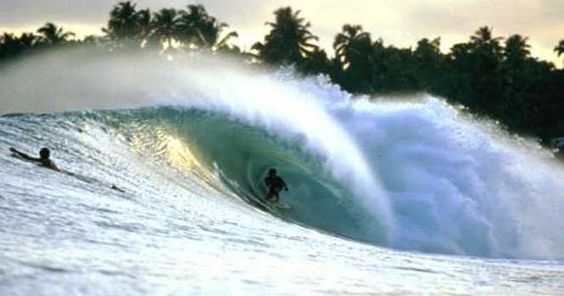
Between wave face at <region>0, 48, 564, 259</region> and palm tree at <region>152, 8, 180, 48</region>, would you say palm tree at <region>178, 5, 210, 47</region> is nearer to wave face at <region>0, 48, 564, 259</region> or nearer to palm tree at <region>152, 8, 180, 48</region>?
palm tree at <region>152, 8, 180, 48</region>

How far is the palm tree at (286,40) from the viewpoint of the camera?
196 ft

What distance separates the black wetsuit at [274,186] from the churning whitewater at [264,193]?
0.24 meters

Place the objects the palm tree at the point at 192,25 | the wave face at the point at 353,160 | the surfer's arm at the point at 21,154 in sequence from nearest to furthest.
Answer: the surfer's arm at the point at 21,154, the wave face at the point at 353,160, the palm tree at the point at 192,25

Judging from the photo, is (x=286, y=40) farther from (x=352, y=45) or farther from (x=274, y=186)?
(x=274, y=186)

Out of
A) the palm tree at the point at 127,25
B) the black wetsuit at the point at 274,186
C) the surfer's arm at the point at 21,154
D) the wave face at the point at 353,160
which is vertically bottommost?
the surfer's arm at the point at 21,154

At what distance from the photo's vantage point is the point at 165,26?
60625mm

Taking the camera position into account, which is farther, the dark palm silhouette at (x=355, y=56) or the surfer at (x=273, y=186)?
the dark palm silhouette at (x=355, y=56)

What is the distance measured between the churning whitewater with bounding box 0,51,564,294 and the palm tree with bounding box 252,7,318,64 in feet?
112

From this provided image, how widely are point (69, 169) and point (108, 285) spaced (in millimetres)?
6437

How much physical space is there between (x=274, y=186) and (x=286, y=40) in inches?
1845

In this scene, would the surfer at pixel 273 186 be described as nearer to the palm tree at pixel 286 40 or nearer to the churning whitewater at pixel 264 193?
the churning whitewater at pixel 264 193

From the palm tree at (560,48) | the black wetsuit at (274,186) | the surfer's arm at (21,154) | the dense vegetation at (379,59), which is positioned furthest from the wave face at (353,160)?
the palm tree at (560,48)

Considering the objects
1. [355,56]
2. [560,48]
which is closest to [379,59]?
[355,56]

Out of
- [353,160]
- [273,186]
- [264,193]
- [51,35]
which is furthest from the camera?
[51,35]
